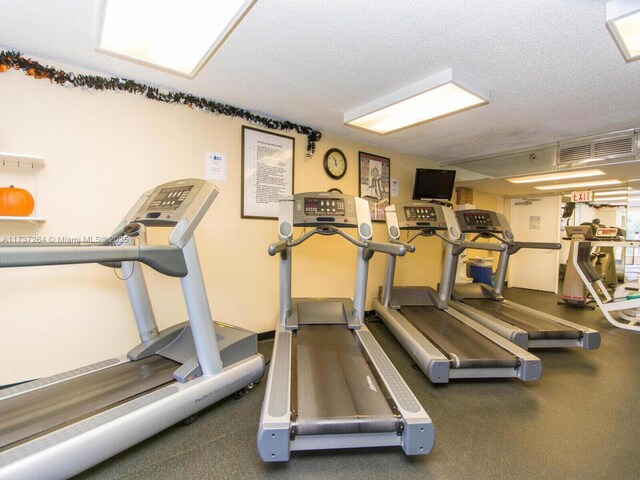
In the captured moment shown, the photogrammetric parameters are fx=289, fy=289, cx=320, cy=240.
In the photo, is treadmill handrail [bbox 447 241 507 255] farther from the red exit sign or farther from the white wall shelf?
the white wall shelf

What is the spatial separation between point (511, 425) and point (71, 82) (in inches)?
152

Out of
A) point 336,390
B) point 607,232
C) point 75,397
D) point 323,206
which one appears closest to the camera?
point 75,397

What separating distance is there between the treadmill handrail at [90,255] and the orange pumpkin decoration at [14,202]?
33.7 inches

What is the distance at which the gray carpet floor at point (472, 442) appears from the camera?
1454mm

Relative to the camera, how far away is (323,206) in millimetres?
2545

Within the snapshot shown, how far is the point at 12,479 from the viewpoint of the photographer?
113 cm

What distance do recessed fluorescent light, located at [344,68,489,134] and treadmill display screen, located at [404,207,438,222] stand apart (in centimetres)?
94

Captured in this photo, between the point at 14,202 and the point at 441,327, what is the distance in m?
3.58

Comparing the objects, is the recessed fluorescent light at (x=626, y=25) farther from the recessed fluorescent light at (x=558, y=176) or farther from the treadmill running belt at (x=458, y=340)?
the recessed fluorescent light at (x=558, y=176)

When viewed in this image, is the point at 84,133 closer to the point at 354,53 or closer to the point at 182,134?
the point at 182,134

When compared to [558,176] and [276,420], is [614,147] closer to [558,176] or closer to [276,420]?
[558,176]

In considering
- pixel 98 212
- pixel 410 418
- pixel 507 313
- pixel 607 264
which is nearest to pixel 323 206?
pixel 410 418

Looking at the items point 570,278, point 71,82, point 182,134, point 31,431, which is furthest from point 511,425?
point 570,278

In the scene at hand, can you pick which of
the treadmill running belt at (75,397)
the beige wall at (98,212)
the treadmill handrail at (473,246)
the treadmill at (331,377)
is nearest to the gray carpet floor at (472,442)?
the treadmill at (331,377)
